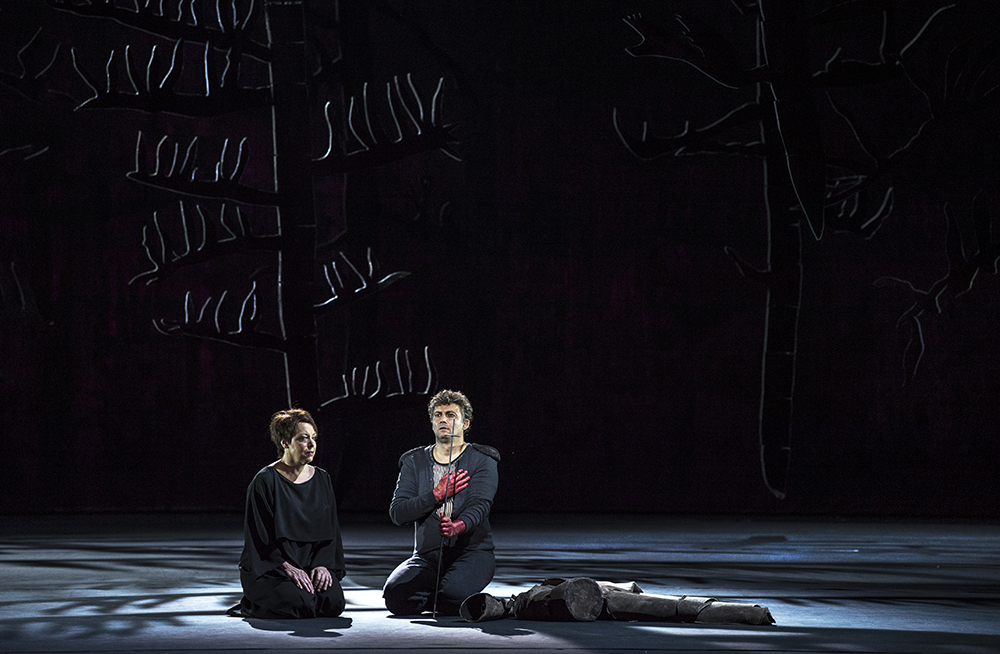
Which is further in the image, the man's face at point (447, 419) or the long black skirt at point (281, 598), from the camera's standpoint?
the man's face at point (447, 419)

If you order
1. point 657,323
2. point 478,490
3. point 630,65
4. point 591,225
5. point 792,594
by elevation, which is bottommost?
point 792,594

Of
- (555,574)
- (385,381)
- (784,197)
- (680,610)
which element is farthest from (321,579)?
(784,197)

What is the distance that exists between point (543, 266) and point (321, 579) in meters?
6.32

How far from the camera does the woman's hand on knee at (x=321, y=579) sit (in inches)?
238

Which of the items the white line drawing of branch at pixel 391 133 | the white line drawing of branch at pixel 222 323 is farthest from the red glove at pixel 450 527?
the white line drawing of branch at pixel 391 133

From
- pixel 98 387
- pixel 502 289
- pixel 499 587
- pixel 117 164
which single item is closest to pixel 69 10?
pixel 117 164

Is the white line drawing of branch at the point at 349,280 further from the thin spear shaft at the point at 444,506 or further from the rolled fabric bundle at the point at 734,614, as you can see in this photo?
the rolled fabric bundle at the point at 734,614

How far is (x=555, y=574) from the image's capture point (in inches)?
307

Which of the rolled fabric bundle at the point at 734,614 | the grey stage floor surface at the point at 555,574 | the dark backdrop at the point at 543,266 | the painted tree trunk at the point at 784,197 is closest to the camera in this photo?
the grey stage floor surface at the point at 555,574

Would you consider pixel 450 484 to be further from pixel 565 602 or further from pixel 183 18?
pixel 183 18

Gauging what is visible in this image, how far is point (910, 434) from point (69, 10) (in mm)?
8276

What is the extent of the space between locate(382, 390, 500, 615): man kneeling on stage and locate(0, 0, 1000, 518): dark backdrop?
537cm

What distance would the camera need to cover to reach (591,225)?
39.5 ft

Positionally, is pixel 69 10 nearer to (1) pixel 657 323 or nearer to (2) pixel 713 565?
(1) pixel 657 323
